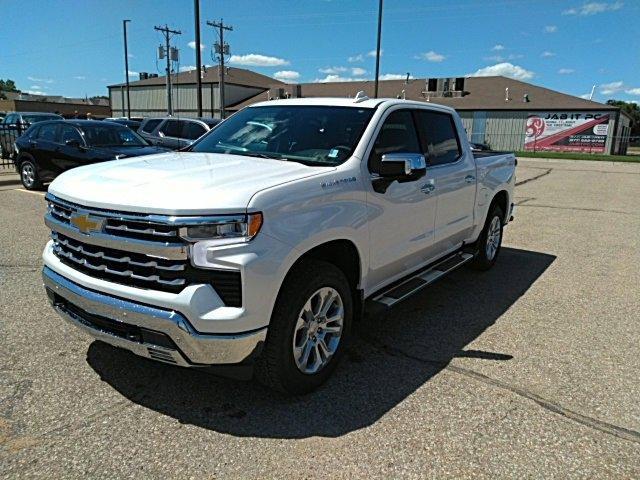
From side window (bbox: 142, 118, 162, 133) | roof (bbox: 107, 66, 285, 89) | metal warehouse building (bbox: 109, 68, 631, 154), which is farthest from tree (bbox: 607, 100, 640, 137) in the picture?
side window (bbox: 142, 118, 162, 133)

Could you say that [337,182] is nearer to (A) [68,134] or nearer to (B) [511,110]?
(A) [68,134]

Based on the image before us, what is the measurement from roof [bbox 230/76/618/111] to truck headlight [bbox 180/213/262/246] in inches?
1656

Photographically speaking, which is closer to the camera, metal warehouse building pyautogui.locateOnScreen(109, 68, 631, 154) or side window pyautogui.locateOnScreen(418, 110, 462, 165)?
side window pyautogui.locateOnScreen(418, 110, 462, 165)

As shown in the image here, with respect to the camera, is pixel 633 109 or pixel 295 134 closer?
pixel 295 134

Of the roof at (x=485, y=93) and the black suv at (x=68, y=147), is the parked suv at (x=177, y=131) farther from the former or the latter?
the roof at (x=485, y=93)

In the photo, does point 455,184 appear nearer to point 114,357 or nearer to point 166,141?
point 114,357

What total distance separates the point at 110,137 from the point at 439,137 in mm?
8291

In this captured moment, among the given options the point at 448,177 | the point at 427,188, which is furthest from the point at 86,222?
the point at 448,177

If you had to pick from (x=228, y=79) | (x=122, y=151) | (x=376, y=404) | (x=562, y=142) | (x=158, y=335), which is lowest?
(x=376, y=404)

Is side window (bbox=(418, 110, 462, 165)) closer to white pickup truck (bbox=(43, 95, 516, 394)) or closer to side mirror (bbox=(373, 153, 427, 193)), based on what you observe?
white pickup truck (bbox=(43, 95, 516, 394))

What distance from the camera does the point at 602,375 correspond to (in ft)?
11.9

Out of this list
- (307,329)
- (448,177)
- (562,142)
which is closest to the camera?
(307,329)

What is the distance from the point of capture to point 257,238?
268 centimetres

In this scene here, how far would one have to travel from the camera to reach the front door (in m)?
3.63
